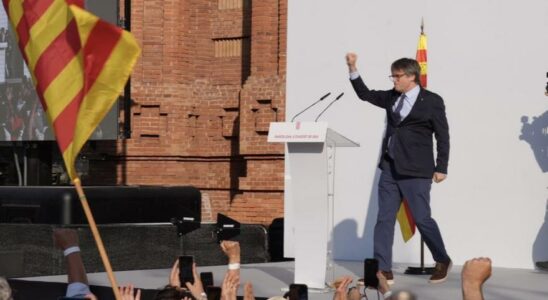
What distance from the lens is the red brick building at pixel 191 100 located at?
1506cm

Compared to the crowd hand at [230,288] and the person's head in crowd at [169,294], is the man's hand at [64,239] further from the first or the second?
the person's head in crowd at [169,294]

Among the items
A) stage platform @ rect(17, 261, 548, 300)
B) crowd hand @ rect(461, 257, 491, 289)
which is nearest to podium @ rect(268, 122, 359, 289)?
Answer: stage platform @ rect(17, 261, 548, 300)

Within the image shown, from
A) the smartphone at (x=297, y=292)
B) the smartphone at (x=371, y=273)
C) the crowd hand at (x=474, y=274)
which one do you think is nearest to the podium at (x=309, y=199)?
the smartphone at (x=371, y=273)

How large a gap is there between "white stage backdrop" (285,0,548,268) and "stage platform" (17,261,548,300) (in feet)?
1.16

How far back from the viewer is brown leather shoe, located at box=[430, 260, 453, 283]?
7.41 m

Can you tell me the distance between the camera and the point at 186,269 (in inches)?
232

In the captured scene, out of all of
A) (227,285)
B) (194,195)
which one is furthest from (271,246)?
(227,285)

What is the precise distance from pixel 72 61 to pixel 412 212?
2841 mm

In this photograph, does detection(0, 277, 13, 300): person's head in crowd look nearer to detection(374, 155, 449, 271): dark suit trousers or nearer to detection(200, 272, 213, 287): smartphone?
detection(200, 272, 213, 287): smartphone

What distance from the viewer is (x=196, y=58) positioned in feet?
50.5

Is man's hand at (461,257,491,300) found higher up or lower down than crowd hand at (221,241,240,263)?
higher up

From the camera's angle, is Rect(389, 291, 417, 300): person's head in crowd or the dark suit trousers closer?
Rect(389, 291, 417, 300): person's head in crowd

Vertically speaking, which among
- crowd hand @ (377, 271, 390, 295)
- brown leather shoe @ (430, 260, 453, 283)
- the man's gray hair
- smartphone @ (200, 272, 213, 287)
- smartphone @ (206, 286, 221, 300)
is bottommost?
brown leather shoe @ (430, 260, 453, 283)

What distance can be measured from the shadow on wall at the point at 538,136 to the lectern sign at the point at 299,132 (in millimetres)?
2691
